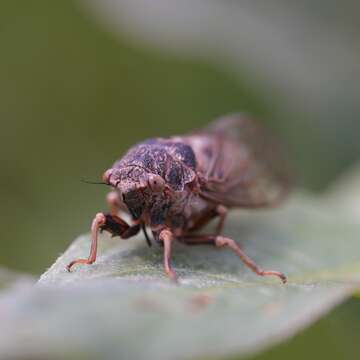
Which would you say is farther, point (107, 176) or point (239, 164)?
point (239, 164)

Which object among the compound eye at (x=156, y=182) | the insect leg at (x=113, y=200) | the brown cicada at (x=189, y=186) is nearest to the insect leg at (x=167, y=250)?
the brown cicada at (x=189, y=186)

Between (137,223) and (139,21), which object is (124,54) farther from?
(137,223)

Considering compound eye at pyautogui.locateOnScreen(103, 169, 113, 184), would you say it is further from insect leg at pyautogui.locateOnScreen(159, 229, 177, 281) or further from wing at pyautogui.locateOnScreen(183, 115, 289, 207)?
wing at pyautogui.locateOnScreen(183, 115, 289, 207)

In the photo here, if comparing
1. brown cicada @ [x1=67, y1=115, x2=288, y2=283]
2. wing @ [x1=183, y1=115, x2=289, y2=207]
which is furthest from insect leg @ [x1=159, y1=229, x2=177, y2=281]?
wing @ [x1=183, y1=115, x2=289, y2=207]

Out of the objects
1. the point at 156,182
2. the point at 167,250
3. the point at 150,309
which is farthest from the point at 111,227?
the point at 150,309

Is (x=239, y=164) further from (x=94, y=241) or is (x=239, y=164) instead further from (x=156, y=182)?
(x=94, y=241)

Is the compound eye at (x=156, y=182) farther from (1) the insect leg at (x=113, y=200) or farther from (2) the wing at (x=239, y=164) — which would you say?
(1) the insect leg at (x=113, y=200)

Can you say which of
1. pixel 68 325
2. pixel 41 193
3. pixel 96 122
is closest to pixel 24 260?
pixel 41 193
